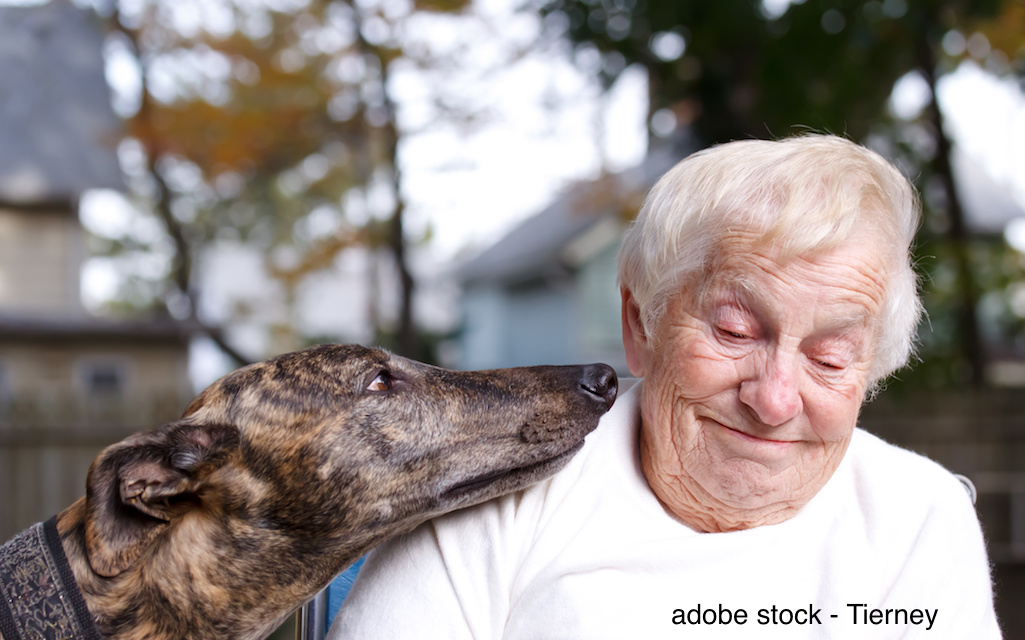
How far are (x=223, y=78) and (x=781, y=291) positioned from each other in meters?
9.79

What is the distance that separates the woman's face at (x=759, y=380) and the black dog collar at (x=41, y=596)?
122 centimetres

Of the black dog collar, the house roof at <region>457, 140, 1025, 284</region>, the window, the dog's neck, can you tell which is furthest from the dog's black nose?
the house roof at <region>457, 140, 1025, 284</region>

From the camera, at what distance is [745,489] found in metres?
1.88

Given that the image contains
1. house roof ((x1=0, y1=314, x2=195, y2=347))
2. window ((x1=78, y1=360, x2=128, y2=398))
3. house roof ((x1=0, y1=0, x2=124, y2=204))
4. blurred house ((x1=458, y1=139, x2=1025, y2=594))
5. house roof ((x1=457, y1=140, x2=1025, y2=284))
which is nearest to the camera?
blurred house ((x1=458, y1=139, x2=1025, y2=594))

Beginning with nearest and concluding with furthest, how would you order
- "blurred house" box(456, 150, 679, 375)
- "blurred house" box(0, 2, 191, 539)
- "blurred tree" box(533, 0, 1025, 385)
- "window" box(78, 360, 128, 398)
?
1. "blurred tree" box(533, 0, 1025, 385)
2. "blurred house" box(0, 2, 191, 539)
3. "window" box(78, 360, 128, 398)
4. "blurred house" box(456, 150, 679, 375)

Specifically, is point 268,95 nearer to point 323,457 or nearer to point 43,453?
point 43,453

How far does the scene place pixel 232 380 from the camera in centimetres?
207

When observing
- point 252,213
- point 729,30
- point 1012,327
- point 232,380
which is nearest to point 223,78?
point 729,30

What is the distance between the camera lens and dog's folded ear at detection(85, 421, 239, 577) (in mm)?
1785

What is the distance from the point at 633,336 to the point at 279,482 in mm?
882

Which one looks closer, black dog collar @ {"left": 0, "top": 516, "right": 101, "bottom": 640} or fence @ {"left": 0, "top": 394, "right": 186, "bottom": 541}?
black dog collar @ {"left": 0, "top": 516, "right": 101, "bottom": 640}

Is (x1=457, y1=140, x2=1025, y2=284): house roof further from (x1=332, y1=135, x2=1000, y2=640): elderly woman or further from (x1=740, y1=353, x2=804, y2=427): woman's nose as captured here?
(x1=740, y1=353, x2=804, y2=427): woman's nose

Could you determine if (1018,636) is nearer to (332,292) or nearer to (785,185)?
(785,185)

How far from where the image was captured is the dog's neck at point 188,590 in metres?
1.82
